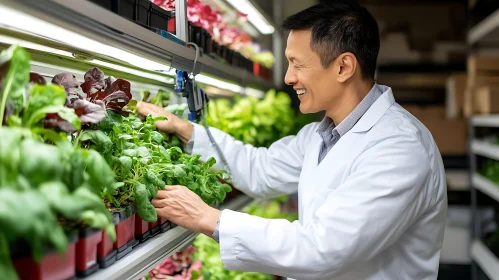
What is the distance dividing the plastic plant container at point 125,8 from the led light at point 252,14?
46.5 inches

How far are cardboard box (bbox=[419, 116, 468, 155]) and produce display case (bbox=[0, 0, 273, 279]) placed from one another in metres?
3.81

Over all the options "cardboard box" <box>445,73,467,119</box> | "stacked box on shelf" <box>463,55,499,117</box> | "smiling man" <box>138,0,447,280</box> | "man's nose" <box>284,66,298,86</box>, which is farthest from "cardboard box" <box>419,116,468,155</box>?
"man's nose" <box>284,66,298,86</box>

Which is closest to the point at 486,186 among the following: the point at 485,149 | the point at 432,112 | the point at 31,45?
the point at 485,149

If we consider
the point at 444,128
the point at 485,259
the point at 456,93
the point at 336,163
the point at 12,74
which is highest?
the point at 456,93

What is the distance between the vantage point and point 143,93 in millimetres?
2377

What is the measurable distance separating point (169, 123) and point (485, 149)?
3.40m

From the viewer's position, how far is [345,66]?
212 cm

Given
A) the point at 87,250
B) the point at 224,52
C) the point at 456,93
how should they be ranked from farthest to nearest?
the point at 456,93, the point at 224,52, the point at 87,250

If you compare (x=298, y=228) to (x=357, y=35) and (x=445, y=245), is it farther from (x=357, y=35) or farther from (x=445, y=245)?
(x=445, y=245)

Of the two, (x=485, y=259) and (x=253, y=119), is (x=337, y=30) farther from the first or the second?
(x=485, y=259)

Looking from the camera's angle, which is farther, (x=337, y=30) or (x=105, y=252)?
(x=337, y=30)

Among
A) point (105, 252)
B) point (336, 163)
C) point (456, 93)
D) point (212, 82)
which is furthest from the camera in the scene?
point (456, 93)

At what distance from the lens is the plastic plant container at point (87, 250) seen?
47.7 inches

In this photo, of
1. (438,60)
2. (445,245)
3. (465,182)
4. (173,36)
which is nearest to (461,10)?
(438,60)
